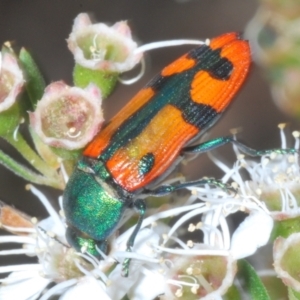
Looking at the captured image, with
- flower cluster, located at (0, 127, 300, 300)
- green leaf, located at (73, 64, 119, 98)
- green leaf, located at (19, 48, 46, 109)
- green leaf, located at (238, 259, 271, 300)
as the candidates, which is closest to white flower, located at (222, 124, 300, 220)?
flower cluster, located at (0, 127, 300, 300)

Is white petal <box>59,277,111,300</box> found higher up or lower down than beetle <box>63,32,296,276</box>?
lower down

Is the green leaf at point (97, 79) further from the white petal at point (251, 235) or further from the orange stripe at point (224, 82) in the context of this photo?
the white petal at point (251, 235)

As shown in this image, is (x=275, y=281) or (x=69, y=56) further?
(x=69, y=56)

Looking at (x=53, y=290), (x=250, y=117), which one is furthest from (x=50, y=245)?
(x=250, y=117)

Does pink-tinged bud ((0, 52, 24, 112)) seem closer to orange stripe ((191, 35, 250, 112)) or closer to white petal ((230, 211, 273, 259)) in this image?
orange stripe ((191, 35, 250, 112))

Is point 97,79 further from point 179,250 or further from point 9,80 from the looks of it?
point 179,250

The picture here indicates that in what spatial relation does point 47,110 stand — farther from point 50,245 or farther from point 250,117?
point 250,117

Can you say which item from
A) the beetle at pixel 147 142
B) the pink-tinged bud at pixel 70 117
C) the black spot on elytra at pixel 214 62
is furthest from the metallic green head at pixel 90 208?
the black spot on elytra at pixel 214 62
